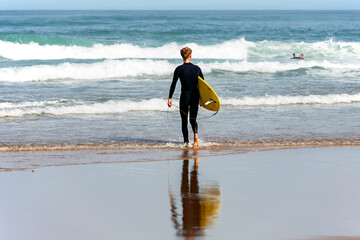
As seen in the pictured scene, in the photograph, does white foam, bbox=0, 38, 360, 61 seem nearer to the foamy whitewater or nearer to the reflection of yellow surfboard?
the foamy whitewater

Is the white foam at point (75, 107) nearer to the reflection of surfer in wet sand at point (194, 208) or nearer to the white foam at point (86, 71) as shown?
the white foam at point (86, 71)

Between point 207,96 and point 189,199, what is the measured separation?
10.8ft

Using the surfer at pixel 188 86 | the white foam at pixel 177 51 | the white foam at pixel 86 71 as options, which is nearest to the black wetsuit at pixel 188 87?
the surfer at pixel 188 86

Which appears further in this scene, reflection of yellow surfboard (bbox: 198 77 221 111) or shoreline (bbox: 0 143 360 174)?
reflection of yellow surfboard (bbox: 198 77 221 111)

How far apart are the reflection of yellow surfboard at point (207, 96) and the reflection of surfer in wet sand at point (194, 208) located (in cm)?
211

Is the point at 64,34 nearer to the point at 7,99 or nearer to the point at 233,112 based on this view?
the point at 7,99

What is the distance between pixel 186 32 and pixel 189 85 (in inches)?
1372

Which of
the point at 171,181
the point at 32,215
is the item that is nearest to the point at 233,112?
the point at 171,181

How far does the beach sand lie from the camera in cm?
480

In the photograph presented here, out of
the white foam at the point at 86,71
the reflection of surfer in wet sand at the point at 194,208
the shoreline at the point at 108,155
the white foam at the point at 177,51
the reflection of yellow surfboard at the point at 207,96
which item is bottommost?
the reflection of surfer in wet sand at the point at 194,208

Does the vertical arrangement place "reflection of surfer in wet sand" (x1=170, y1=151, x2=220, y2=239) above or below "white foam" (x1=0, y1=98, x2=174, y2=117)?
below

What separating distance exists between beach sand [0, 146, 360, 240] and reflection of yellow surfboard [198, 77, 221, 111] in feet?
3.96

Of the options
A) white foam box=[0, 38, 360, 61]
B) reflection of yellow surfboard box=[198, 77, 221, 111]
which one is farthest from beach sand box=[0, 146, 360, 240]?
white foam box=[0, 38, 360, 61]

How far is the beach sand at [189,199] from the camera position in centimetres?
480
